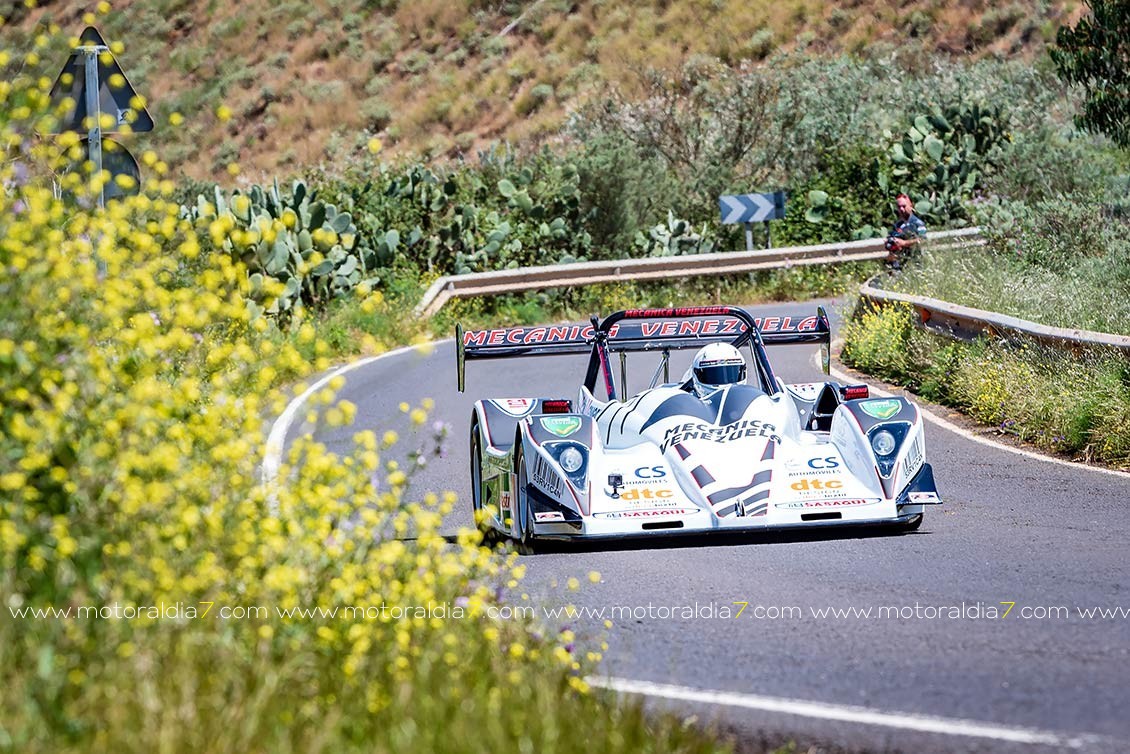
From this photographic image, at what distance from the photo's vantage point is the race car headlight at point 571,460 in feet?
31.9

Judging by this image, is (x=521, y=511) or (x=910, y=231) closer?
(x=521, y=511)

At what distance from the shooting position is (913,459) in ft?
32.5

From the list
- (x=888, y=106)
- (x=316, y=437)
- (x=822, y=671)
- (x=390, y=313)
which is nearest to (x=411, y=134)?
(x=888, y=106)

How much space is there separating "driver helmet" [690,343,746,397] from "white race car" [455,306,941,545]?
0.02m

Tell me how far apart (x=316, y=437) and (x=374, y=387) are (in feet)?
13.0

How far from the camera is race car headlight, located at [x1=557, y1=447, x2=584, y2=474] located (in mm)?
9711

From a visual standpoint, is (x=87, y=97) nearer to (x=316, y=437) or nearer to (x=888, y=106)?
(x=316, y=437)

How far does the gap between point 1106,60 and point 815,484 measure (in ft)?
47.2

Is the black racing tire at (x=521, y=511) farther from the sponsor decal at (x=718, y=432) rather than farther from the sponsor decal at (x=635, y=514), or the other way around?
the sponsor decal at (x=718, y=432)

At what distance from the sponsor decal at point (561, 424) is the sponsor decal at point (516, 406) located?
1.03 m

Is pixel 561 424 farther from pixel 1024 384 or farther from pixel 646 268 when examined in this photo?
pixel 646 268

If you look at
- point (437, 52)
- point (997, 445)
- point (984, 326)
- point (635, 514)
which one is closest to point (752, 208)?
point (984, 326)

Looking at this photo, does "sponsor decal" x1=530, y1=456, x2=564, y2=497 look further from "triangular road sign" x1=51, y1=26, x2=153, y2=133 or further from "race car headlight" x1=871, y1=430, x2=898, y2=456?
"triangular road sign" x1=51, y1=26, x2=153, y2=133

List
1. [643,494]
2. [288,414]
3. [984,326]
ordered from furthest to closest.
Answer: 1. [288,414]
2. [984,326]
3. [643,494]
